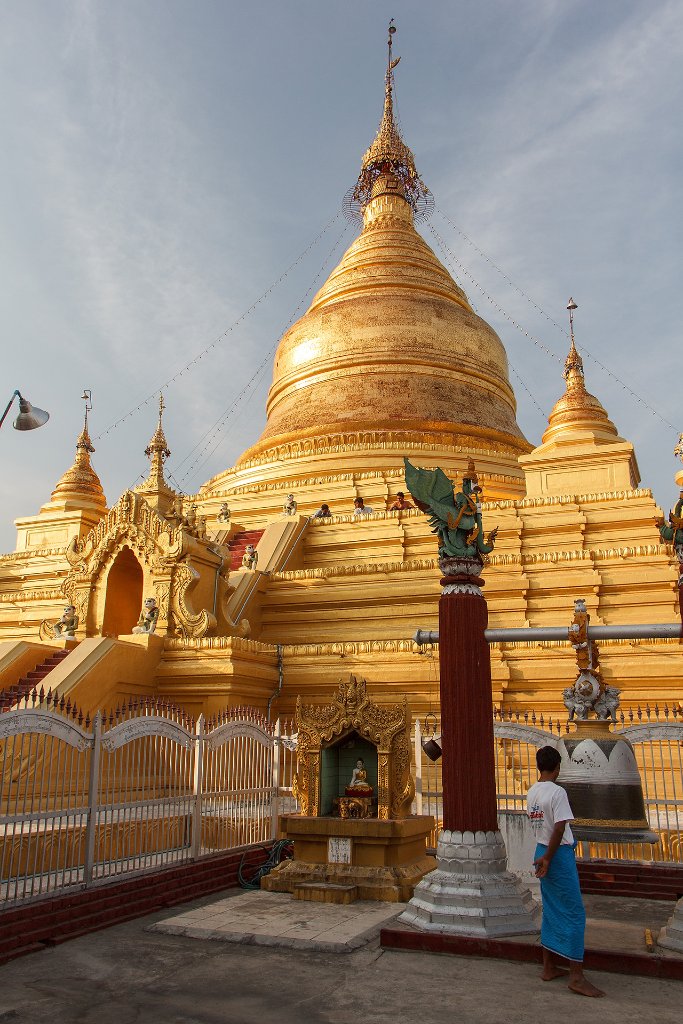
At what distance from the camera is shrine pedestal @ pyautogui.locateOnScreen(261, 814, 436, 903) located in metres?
8.22

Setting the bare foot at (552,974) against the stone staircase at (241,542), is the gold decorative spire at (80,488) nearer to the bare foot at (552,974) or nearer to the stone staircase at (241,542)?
the stone staircase at (241,542)

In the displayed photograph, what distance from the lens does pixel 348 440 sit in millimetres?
25516

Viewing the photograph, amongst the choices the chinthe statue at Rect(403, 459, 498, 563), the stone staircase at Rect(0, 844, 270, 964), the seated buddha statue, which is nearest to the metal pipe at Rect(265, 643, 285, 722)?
the stone staircase at Rect(0, 844, 270, 964)

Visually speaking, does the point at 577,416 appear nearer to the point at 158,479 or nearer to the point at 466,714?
the point at 158,479

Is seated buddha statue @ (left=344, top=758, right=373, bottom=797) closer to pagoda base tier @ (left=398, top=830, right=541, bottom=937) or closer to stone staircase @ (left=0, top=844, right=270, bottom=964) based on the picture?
stone staircase @ (left=0, top=844, right=270, bottom=964)

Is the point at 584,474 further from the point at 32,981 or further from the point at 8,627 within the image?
the point at 32,981

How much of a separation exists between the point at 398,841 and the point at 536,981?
2897mm

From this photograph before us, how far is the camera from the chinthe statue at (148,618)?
583 inches

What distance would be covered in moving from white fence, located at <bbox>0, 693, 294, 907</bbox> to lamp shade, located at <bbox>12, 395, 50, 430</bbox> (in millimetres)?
3447

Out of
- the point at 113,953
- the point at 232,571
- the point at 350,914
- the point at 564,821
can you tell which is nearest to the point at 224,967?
the point at 113,953

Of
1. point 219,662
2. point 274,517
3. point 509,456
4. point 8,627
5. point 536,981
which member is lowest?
point 536,981

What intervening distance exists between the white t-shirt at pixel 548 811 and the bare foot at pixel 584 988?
82cm

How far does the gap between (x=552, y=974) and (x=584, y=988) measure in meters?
0.37

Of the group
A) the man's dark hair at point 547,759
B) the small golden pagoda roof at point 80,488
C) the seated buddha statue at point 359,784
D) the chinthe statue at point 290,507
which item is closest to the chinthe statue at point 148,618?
the seated buddha statue at point 359,784
